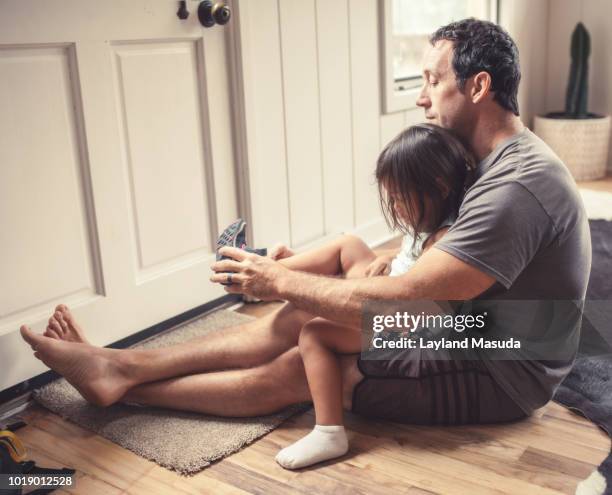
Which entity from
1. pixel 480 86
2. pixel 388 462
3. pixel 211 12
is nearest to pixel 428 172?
pixel 480 86

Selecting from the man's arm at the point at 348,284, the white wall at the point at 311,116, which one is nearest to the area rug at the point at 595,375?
the man's arm at the point at 348,284

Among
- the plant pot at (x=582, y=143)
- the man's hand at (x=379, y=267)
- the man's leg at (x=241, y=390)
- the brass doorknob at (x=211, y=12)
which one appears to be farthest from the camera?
the plant pot at (x=582, y=143)

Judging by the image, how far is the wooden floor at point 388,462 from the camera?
4.54 feet

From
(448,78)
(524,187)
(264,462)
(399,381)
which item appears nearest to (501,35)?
(448,78)

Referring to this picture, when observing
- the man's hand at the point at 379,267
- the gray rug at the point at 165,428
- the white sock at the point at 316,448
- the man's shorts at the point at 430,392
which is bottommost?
the gray rug at the point at 165,428

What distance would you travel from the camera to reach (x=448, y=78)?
1.50 meters

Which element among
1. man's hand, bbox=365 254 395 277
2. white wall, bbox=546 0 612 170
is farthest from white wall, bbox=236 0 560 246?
white wall, bbox=546 0 612 170

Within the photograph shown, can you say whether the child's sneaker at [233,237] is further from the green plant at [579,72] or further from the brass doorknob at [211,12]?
the green plant at [579,72]

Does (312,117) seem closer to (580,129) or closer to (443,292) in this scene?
(443,292)

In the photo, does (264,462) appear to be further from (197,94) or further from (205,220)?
(197,94)

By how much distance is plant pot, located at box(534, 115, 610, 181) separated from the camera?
4.10 metres

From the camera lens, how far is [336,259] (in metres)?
1.83

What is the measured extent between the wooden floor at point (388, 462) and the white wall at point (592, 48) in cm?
326

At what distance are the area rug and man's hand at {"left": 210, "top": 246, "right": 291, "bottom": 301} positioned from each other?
699 millimetres
